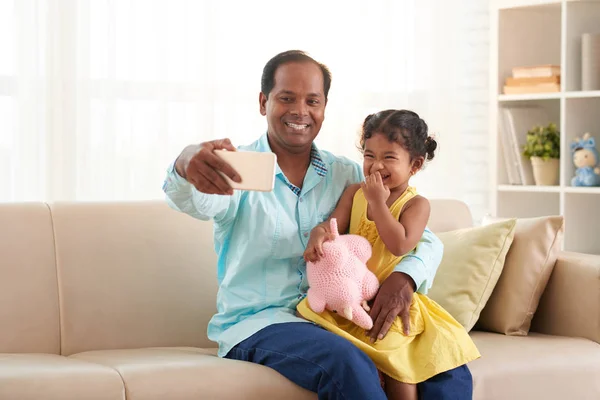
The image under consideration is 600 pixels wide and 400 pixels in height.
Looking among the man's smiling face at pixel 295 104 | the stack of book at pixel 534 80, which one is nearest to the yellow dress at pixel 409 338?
the man's smiling face at pixel 295 104

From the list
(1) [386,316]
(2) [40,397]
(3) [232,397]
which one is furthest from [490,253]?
(2) [40,397]

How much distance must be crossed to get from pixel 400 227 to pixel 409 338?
0.83 feet

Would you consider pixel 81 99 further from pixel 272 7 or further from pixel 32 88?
pixel 272 7

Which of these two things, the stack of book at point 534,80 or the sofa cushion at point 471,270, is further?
the stack of book at point 534,80

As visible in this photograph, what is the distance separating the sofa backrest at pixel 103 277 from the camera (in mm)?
2338

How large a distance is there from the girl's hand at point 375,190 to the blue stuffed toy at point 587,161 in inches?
65.2

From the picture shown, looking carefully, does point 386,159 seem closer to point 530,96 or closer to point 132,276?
point 132,276

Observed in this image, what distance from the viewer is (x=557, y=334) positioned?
8.38 feet

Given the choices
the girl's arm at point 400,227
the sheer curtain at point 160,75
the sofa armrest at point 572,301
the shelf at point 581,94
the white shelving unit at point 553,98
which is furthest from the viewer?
the white shelving unit at point 553,98

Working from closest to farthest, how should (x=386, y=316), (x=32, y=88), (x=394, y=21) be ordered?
(x=386, y=316) < (x=32, y=88) < (x=394, y=21)

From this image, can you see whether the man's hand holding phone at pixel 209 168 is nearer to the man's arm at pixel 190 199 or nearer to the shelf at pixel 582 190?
the man's arm at pixel 190 199

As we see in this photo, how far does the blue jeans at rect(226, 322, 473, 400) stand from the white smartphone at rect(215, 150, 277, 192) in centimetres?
42

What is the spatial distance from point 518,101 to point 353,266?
2.00m

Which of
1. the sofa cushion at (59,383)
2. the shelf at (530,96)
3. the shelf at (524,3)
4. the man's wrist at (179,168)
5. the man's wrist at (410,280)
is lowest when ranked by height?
the sofa cushion at (59,383)
